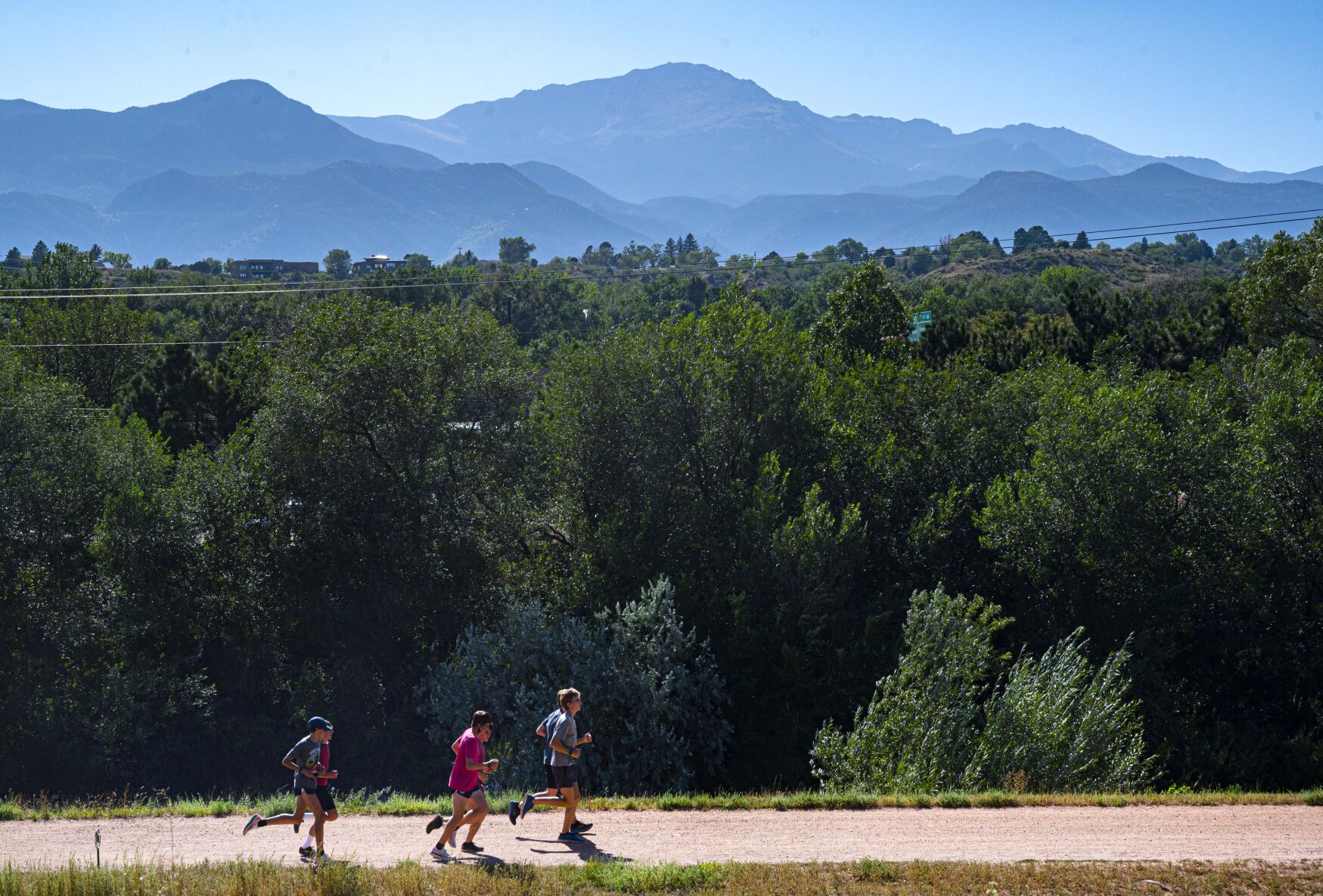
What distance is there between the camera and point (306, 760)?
11.6m

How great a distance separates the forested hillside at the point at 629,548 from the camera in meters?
22.5

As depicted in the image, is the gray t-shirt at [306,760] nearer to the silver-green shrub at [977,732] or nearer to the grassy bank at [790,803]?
the grassy bank at [790,803]

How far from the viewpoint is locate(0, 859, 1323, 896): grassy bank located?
403 inches

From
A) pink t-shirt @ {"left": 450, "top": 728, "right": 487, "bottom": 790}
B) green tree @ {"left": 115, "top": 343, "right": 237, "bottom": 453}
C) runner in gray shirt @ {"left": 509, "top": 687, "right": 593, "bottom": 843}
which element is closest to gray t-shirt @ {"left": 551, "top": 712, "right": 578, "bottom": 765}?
runner in gray shirt @ {"left": 509, "top": 687, "right": 593, "bottom": 843}

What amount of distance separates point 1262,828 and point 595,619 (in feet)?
47.8

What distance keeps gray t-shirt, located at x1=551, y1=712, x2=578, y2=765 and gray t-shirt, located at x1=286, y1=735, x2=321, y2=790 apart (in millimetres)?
2932

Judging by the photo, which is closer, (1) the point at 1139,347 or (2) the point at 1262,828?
(2) the point at 1262,828

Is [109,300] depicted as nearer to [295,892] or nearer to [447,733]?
[447,733]

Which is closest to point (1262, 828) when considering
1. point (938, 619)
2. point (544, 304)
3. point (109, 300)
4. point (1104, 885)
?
point (1104, 885)

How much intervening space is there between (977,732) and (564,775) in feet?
31.4

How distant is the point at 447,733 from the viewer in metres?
22.9

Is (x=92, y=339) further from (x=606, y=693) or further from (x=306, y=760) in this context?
(x=306, y=760)

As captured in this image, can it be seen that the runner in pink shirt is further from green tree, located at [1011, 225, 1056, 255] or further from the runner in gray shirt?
green tree, located at [1011, 225, 1056, 255]

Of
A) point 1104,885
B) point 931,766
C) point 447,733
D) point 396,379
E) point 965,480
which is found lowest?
point 447,733
